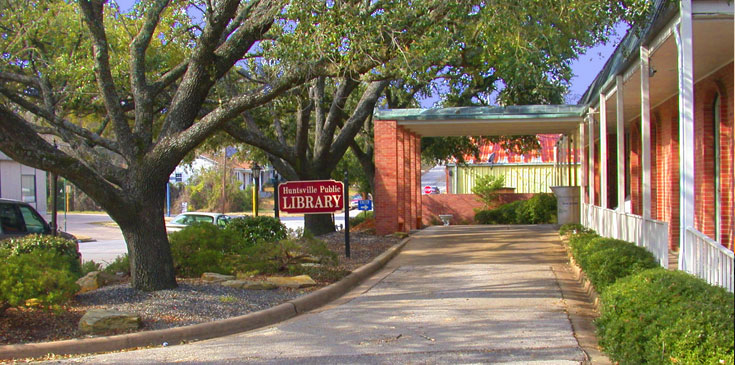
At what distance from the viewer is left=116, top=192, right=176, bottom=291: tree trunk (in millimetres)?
9828

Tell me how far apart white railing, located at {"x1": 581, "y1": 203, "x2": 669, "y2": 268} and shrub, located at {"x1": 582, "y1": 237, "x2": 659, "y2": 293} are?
190 mm

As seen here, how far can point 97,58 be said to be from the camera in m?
10.1

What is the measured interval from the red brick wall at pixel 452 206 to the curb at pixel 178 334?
21.8 m

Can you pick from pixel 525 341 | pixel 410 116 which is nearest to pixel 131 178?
pixel 525 341

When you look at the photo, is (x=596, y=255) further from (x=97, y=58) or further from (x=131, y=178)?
(x=97, y=58)

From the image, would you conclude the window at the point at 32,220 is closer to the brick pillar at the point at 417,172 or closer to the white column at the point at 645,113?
the white column at the point at 645,113

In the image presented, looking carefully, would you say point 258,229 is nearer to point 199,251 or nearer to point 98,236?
point 199,251

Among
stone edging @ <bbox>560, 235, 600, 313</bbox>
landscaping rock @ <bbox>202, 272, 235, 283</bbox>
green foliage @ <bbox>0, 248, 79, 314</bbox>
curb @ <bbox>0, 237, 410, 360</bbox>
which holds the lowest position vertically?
curb @ <bbox>0, 237, 410, 360</bbox>

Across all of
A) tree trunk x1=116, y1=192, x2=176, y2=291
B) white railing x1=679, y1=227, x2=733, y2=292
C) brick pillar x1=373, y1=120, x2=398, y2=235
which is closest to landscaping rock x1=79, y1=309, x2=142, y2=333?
tree trunk x1=116, y1=192, x2=176, y2=291

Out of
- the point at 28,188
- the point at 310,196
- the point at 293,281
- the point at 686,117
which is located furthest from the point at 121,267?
the point at 28,188

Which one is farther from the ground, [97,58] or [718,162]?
[97,58]

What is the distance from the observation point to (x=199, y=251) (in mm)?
11922

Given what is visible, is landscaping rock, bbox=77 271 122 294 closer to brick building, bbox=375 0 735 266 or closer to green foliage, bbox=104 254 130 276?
green foliage, bbox=104 254 130 276

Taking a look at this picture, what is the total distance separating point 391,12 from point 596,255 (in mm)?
4561
